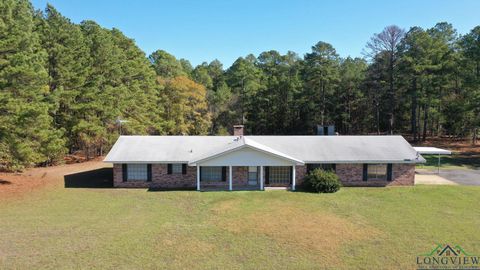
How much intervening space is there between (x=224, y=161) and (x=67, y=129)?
62.8 feet

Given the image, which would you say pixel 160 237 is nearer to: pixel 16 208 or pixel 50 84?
pixel 16 208

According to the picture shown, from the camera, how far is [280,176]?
22.3 metres

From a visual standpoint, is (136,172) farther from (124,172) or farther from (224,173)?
(224,173)

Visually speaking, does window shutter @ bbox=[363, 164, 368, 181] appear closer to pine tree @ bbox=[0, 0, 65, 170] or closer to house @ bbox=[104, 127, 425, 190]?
house @ bbox=[104, 127, 425, 190]

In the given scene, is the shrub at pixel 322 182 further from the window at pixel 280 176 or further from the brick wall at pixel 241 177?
the window at pixel 280 176

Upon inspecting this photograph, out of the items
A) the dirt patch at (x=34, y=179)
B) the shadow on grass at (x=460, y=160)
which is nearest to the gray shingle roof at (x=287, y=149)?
the dirt patch at (x=34, y=179)

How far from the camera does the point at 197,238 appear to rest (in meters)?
13.3

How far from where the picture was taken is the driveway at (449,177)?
2355 cm

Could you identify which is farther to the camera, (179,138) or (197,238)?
(179,138)

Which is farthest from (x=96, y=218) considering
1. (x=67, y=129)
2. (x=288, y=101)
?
(x=288, y=101)

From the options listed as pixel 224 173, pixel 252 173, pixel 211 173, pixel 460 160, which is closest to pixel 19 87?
pixel 211 173

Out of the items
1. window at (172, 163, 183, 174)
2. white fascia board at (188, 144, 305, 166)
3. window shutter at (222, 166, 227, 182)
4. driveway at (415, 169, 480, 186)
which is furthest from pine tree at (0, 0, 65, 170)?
driveway at (415, 169, 480, 186)

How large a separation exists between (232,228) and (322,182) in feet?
28.5

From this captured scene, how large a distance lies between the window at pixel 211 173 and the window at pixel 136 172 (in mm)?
3975
